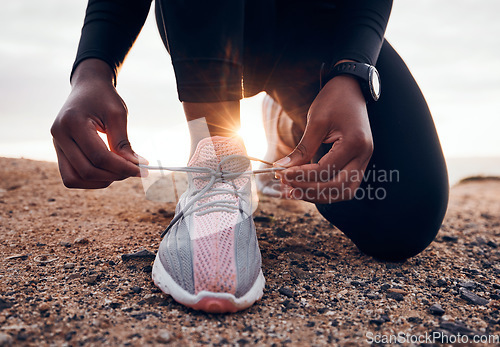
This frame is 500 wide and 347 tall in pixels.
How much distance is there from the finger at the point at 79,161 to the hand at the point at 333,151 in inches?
24.6

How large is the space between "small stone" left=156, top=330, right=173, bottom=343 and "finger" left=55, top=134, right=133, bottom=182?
550mm

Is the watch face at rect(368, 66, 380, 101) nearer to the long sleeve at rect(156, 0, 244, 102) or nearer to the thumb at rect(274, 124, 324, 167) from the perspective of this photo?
the thumb at rect(274, 124, 324, 167)

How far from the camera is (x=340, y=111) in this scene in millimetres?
1160

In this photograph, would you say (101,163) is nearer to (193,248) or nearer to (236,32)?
(193,248)

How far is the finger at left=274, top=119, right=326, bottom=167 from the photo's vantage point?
3.84 ft

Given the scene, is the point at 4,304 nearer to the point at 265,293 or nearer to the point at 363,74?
the point at 265,293

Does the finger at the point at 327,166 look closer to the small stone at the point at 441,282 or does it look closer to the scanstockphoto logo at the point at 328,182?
the scanstockphoto logo at the point at 328,182

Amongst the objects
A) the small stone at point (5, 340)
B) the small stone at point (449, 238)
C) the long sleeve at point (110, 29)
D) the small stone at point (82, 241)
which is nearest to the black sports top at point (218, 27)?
the long sleeve at point (110, 29)

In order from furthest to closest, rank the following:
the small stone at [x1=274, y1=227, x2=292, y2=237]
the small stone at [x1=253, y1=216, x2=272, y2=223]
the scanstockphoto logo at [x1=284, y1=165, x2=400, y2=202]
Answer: the small stone at [x1=253, y1=216, x2=272, y2=223] < the small stone at [x1=274, y1=227, x2=292, y2=237] < the scanstockphoto logo at [x1=284, y1=165, x2=400, y2=202]

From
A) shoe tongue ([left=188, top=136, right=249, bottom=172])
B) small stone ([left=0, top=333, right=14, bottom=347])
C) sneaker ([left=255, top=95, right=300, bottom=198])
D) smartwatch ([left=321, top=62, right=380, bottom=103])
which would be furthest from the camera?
sneaker ([left=255, top=95, right=300, bottom=198])

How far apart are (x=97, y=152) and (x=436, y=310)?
124 centimetres

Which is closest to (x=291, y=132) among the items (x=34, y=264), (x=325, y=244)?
(x=325, y=244)

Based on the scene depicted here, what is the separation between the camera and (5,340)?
84cm

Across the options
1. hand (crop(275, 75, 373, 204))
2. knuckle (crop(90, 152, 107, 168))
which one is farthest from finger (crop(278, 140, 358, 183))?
knuckle (crop(90, 152, 107, 168))
